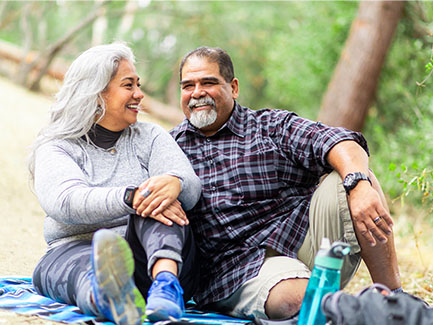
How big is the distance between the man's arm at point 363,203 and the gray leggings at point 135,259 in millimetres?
825

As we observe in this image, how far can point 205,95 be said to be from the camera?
315cm

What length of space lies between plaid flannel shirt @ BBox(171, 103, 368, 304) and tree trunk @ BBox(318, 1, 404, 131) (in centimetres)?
438

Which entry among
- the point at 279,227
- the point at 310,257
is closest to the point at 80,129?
the point at 279,227

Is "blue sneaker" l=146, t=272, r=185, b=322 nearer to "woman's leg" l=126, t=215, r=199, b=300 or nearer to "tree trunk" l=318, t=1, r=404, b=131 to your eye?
"woman's leg" l=126, t=215, r=199, b=300

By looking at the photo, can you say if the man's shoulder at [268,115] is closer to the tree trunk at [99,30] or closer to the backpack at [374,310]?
the backpack at [374,310]

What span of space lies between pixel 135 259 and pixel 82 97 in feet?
3.10

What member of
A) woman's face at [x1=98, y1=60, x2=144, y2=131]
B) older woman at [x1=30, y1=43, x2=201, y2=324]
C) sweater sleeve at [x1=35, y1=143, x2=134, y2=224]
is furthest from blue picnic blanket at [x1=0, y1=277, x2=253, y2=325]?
woman's face at [x1=98, y1=60, x2=144, y2=131]

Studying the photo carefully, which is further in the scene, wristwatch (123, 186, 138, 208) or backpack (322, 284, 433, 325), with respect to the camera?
wristwatch (123, 186, 138, 208)

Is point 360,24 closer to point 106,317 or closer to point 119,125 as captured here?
point 119,125

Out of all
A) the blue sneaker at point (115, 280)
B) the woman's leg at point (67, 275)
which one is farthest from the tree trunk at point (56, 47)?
the blue sneaker at point (115, 280)

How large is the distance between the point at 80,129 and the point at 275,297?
137 cm

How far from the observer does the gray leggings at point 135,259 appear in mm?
2443

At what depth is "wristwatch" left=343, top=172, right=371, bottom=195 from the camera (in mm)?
2638

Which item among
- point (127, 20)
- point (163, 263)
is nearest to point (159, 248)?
point (163, 263)
